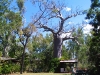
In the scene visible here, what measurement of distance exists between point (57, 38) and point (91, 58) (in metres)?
19.3

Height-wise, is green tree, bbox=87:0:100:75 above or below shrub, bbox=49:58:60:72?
above

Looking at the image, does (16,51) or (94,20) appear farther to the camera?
(16,51)

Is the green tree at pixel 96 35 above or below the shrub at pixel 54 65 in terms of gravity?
above

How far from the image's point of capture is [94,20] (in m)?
18.1

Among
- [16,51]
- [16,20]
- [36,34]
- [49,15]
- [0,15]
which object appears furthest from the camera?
[16,51]

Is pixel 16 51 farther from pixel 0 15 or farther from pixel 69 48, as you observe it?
pixel 0 15

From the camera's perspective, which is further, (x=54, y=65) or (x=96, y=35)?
(x=54, y=65)

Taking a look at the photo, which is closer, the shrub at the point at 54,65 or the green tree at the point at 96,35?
the green tree at the point at 96,35

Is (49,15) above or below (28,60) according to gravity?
above

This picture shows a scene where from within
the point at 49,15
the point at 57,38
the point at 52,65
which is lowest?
the point at 52,65

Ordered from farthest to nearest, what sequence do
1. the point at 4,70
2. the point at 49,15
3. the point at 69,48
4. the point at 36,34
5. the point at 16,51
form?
the point at 69,48, the point at 16,51, the point at 49,15, the point at 36,34, the point at 4,70

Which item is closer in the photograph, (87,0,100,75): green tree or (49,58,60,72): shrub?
(87,0,100,75): green tree


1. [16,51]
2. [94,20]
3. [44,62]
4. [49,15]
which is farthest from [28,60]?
[94,20]

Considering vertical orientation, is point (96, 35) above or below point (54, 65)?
above
